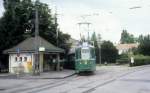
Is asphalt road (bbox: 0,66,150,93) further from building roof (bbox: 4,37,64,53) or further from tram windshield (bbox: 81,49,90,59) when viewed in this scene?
building roof (bbox: 4,37,64,53)

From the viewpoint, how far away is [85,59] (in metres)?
46.6

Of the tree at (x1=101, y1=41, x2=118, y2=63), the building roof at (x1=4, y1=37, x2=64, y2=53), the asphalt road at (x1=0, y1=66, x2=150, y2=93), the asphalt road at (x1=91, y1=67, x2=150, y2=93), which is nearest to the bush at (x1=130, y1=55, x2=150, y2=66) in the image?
the tree at (x1=101, y1=41, x2=118, y2=63)

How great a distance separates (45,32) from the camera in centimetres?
5975

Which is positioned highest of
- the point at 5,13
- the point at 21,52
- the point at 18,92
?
the point at 5,13

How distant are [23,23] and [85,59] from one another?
16.2 metres

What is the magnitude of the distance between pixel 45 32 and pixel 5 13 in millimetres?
6206

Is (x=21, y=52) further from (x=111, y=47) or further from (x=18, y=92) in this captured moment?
(x=111, y=47)

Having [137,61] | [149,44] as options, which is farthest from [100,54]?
[149,44]

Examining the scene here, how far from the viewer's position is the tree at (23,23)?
57.4m

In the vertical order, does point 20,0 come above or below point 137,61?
above

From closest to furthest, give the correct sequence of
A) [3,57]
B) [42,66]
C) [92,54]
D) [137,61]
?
[92,54] < [42,66] < [3,57] < [137,61]

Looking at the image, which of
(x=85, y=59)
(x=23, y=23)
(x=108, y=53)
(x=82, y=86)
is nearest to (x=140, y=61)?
(x=108, y=53)

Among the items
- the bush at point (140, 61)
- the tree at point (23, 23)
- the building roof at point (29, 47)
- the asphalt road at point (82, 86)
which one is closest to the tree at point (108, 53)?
the bush at point (140, 61)

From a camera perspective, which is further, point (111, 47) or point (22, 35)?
point (111, 47)
